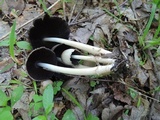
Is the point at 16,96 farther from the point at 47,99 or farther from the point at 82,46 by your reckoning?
the point at 82,46

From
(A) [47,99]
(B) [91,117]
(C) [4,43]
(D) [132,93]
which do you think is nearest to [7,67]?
(C) [4,43]

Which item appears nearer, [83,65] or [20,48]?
[83,65]

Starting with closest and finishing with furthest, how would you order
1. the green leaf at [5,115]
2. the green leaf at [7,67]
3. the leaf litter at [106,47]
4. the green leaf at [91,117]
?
the green leaf at [5,115], the green leaf at [91,117], the leaf litter at [106,47], the green leaf at [7,67]

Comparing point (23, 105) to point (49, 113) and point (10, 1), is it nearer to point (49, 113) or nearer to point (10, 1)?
point (49, 113)

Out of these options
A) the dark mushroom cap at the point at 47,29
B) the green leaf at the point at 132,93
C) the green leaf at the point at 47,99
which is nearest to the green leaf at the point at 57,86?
the green leaf at the point at 47,99

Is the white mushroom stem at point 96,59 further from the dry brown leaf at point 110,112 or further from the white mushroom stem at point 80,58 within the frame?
the dry brown leaf at point 110,112

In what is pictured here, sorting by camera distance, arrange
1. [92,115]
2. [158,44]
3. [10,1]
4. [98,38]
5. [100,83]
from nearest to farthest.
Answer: [92,115] → [100,83] → [158,44] → [98,38] → [10,1]

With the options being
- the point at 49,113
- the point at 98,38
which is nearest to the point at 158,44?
the point at 98,38
